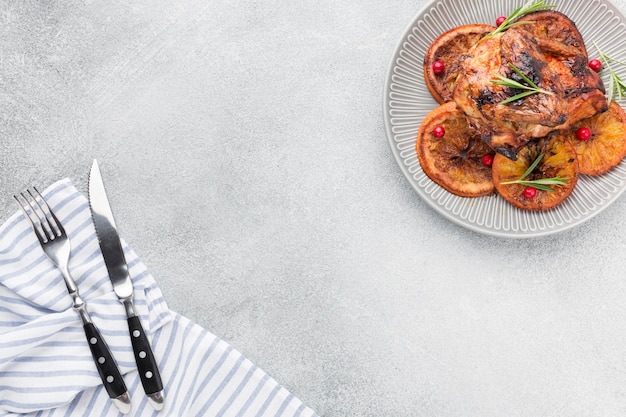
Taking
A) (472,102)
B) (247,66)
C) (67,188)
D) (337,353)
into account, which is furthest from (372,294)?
(67,188)

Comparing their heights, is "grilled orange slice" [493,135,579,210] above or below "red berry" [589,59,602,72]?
below

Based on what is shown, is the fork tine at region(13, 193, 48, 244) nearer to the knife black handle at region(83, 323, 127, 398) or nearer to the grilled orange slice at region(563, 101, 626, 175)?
the knife black handle at region(83, 323, 127, 398)

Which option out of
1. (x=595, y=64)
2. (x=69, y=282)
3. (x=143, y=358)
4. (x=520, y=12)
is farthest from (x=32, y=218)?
(x=595, y=64)

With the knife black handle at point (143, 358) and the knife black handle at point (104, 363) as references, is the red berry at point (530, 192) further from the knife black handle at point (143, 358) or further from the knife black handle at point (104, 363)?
the knife black handle at point (104, 363)

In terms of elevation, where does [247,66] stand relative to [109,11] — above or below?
below

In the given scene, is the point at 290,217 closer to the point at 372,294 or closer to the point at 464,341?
the point at 372,294

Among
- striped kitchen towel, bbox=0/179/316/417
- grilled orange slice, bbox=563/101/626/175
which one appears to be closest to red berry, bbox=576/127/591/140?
grilled orange slice, bbox=563/101/626/175
